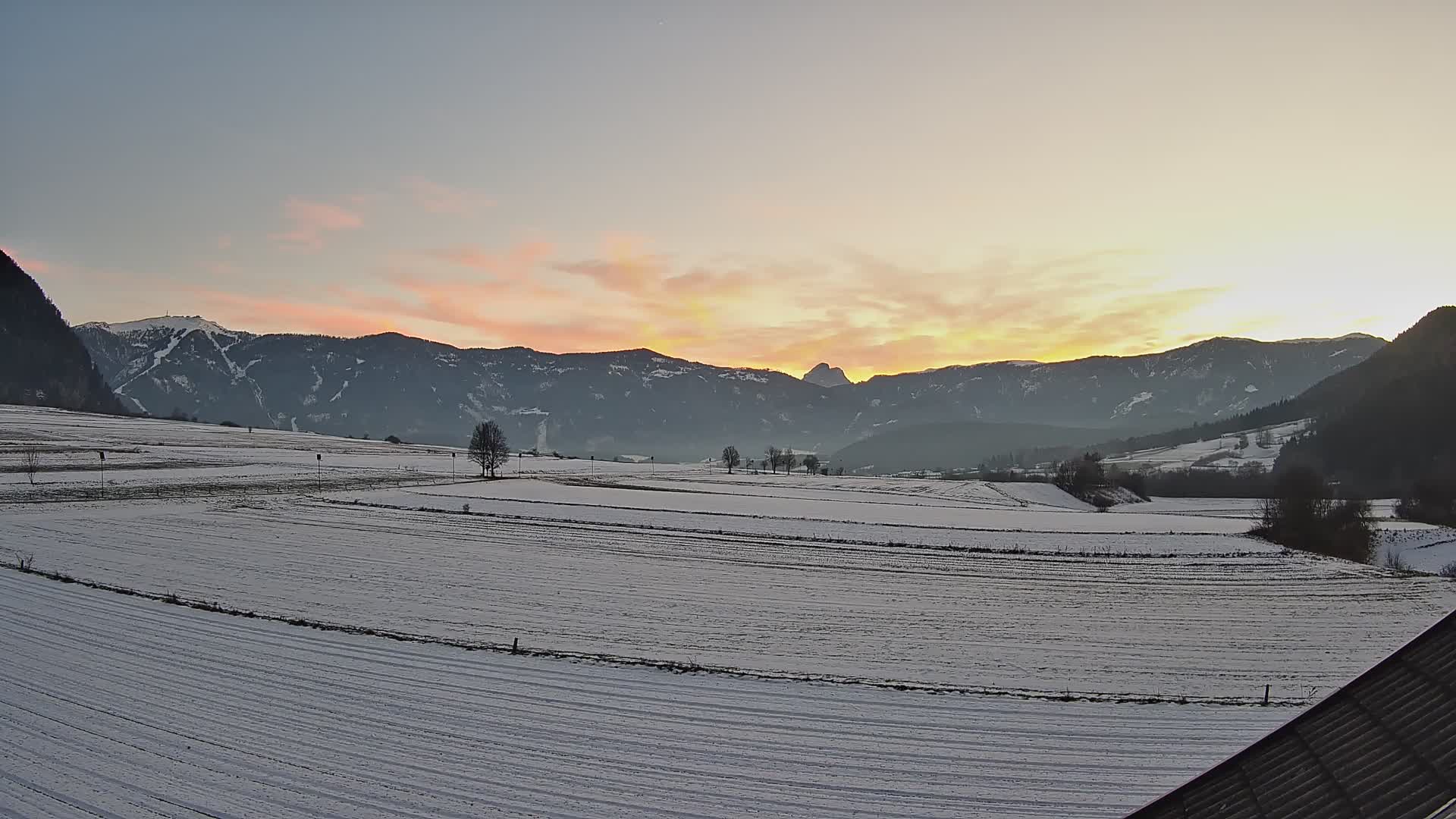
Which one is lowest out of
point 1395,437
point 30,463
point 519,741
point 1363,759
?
point 519,741

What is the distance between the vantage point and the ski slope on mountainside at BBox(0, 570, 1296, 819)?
15.0m

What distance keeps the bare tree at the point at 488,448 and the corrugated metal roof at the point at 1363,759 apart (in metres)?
108

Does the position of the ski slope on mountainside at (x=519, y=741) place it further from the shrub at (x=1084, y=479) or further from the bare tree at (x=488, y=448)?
the shrub at (x=1084, y=479)

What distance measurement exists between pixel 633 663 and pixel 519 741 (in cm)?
668

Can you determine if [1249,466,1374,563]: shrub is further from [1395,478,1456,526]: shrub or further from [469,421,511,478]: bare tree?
[469,421,511,478]: bare tree

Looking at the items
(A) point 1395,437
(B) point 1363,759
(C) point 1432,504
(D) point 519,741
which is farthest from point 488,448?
(A) point 1395,437

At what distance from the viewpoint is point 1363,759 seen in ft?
20.0

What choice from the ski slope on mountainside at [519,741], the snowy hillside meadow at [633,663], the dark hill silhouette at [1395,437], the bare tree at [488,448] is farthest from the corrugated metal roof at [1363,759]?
the dark hill silhouette at [1395,437]

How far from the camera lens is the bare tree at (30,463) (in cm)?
7388

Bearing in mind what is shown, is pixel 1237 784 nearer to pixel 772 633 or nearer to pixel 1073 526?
pixel 772 633

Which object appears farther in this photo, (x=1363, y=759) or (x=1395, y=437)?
(x=1395, y=437)

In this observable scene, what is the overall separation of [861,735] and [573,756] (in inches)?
282

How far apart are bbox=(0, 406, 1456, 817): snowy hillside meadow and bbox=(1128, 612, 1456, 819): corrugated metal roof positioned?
907cm

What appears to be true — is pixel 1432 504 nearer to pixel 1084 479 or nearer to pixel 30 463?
pixel 1084 479
